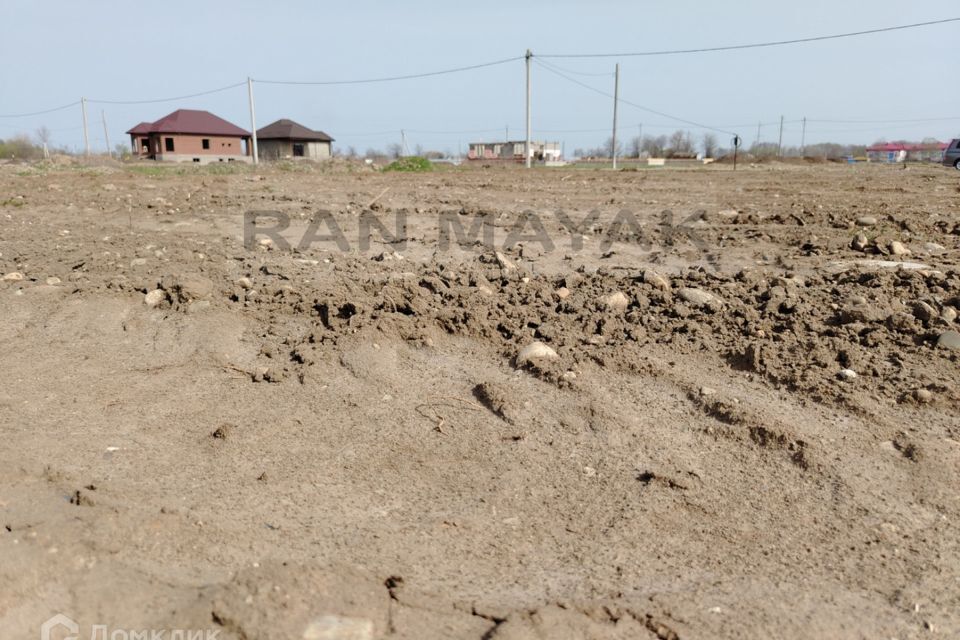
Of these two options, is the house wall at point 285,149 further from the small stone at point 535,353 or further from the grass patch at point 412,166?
the small stone at point 535,353

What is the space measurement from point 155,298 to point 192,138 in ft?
149

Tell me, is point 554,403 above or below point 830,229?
below

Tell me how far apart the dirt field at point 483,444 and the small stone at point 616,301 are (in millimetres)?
18

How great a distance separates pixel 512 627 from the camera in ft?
5.77

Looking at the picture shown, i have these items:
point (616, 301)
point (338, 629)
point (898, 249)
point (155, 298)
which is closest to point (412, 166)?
point (898, 249)

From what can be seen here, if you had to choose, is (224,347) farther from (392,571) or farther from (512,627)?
(512,627)

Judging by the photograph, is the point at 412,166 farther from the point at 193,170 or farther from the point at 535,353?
the point at 535,353

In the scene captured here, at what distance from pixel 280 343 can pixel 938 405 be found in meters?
3.07

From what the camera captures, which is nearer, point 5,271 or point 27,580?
point 27,580

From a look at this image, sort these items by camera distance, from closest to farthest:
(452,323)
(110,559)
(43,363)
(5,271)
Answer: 1. (110,559)
2. (43,363)
3. (452,323)
4. (5,271)

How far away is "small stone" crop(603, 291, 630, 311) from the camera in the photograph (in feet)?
13.4

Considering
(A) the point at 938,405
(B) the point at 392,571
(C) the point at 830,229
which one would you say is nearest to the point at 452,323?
(B) the point at 392,571

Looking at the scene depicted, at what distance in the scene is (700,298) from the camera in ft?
13.5

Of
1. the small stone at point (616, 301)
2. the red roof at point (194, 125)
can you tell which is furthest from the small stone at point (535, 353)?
the red roof at point (194, 125)
